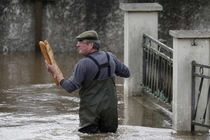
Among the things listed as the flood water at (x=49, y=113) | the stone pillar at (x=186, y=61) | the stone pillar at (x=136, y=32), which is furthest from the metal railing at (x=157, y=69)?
the stone pillar at (x=186, y=61)

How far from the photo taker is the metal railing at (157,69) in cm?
Result: 1210

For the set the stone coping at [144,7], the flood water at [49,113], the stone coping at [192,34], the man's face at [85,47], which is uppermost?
the stone coping at [144,7]

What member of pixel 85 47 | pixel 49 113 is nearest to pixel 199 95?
pixel 85 47

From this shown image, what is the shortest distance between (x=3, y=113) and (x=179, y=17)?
8.52 meters

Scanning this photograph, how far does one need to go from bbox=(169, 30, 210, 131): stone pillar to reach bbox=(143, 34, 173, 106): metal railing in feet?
2.96

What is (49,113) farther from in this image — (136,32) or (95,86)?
(136,32)

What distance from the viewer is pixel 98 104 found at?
10.0 m

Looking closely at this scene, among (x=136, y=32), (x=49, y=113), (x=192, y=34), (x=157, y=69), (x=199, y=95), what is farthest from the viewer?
(x=136, y=32)

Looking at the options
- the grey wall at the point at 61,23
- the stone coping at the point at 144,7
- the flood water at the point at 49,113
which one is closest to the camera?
the flood water at the point at 49,113

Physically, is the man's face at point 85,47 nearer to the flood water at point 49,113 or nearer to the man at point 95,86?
the man at point 95,86

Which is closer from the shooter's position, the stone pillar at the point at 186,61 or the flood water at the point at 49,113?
the flood water at the point at 49,113

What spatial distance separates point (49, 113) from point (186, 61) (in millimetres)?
2439

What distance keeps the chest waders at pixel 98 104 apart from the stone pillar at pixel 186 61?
1182mm

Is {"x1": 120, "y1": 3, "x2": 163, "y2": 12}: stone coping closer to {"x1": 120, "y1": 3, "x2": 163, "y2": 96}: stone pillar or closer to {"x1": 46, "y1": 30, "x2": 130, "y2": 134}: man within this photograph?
{"x1": 120, "y1": 3, "x2": 163, "y2": 96}: stone pillar
